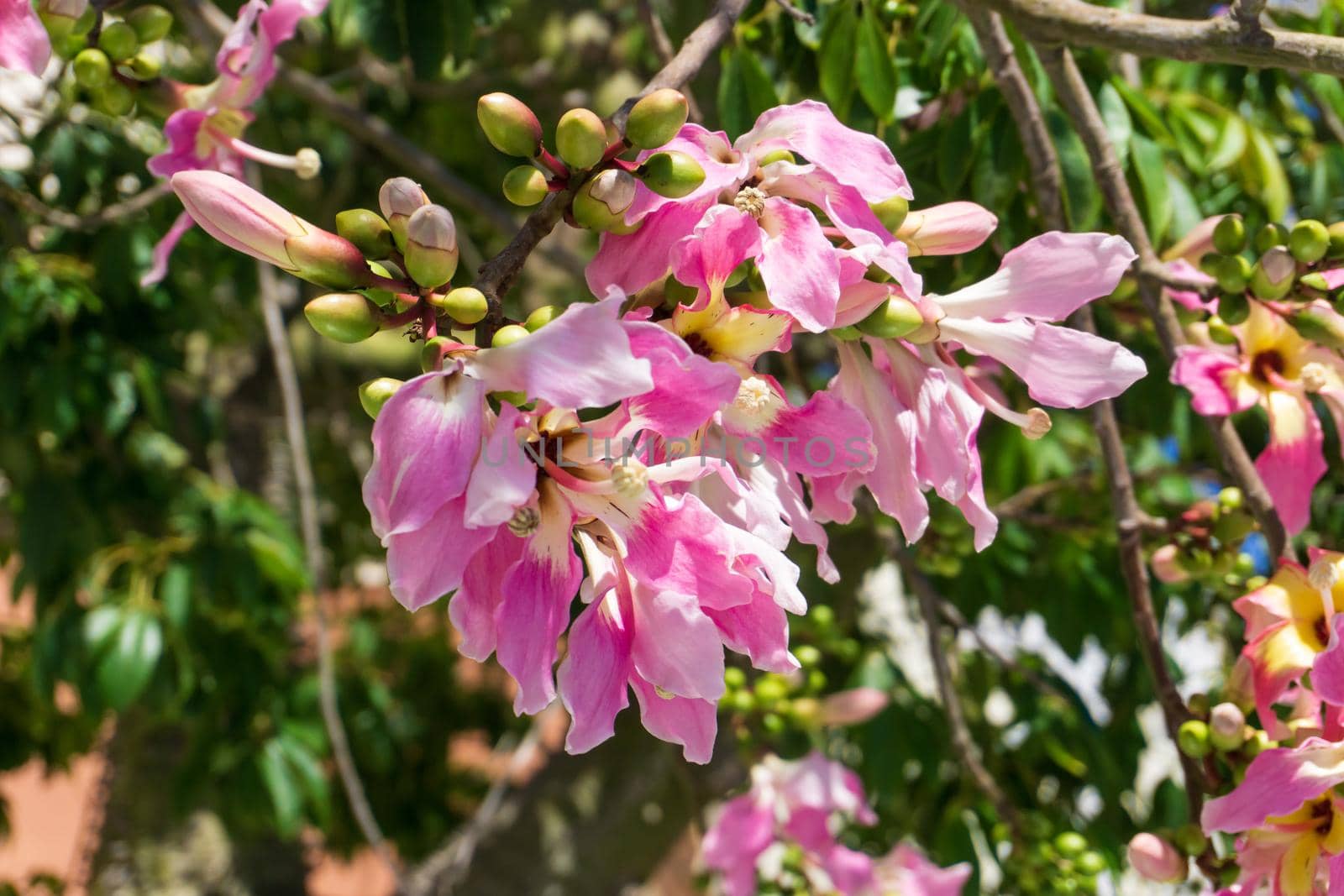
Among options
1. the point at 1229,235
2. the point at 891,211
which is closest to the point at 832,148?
the point at 891,211

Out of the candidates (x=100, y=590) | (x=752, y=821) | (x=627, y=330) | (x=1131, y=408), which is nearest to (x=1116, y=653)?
(x=1131, y=408)

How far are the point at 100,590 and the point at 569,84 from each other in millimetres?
1450

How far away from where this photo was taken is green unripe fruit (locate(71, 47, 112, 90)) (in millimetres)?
978

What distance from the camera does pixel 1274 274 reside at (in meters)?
0.79

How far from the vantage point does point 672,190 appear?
0.58 m

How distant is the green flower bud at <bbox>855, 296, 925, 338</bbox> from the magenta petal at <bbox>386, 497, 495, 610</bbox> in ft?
0.81

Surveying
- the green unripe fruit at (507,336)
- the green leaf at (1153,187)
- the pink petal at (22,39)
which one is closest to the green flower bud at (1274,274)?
the green leaf at (1153,187)

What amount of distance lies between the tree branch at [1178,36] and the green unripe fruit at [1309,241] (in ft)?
0.37

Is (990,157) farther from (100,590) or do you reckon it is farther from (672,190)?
(100,590)

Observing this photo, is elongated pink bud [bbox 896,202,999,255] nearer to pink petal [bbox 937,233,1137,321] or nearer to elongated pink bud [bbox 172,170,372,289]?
pink petal [bbox 937,233,1137,321]

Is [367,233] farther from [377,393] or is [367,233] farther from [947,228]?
[947,228]

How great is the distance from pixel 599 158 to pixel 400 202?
10 cm

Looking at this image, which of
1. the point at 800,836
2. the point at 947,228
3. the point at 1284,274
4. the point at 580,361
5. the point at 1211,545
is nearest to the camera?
the point at 580,361

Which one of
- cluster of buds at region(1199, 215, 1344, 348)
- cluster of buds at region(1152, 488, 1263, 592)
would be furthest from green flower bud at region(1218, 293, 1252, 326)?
cluster of buds at region(1152, 488, 1263, 592)
